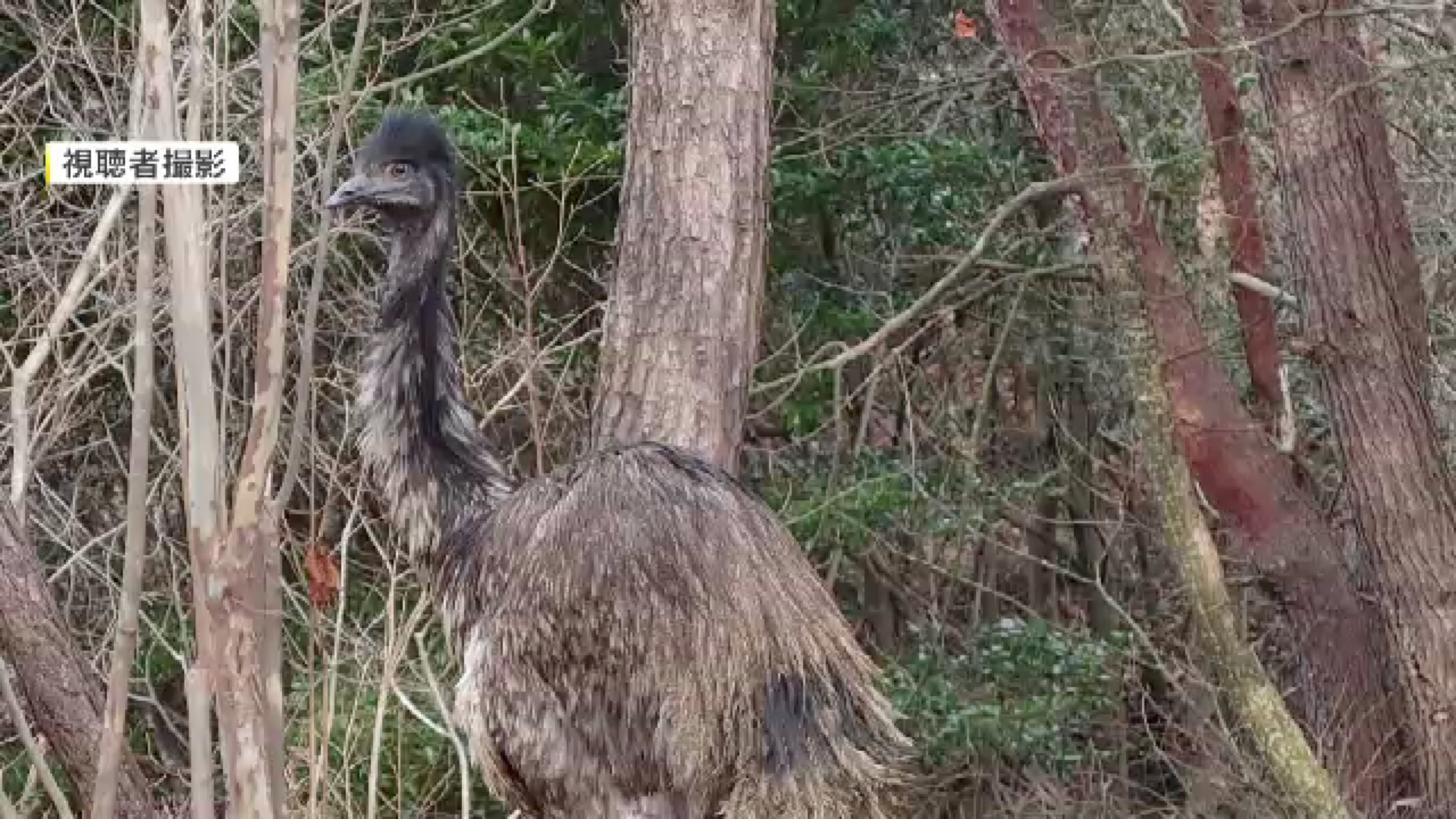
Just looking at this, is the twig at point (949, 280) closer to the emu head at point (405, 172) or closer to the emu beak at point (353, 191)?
the emu head at point (405, 172)

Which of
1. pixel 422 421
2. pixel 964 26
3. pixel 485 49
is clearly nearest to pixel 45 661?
pixel 422 421

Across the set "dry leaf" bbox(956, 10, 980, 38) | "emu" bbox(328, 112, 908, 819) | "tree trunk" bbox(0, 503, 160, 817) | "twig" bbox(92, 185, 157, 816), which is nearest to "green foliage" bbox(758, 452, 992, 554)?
"dry leaf" bbox(956, 10, 980, 38)

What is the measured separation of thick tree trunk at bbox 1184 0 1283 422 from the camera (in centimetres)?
1073

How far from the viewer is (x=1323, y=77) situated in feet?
31.7

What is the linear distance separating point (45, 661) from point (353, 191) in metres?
1.67

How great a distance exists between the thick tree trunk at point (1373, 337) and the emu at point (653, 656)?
4.13 metres

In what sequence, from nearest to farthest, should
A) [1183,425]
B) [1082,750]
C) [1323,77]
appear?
1. [1323,77]
2. [1183,425]
3. [1082,750]

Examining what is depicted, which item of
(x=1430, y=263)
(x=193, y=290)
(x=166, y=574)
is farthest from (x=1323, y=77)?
(x=193, y=290)

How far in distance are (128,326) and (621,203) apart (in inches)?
148

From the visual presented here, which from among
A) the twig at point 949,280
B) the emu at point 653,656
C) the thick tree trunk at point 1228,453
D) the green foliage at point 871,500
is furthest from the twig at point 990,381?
the emu at point 653,656

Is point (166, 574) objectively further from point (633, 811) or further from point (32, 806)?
point (633, 811)

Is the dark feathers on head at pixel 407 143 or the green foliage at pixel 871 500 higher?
the dark feathers on head at pixel 407 143

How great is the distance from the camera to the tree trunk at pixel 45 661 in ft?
22.2

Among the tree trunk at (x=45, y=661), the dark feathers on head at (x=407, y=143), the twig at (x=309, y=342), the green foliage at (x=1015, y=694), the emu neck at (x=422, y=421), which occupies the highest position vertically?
the dark feathers on head at (x=407, y=143)
